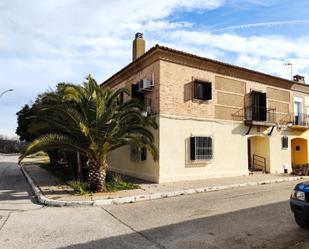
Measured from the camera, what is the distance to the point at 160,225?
7.74m

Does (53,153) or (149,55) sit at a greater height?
(149,55)

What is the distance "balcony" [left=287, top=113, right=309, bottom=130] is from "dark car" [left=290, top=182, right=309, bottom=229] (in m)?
14.9

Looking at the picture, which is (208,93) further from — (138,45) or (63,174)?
(63,174)

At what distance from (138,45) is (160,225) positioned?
14.3 meters

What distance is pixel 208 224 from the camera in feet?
25.4

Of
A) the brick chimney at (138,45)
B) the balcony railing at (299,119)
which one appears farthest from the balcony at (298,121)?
the brick chimney at (138,45)

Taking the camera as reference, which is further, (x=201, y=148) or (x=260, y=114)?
(x=260, y=114)

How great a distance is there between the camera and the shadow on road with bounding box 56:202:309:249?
20.3 feet

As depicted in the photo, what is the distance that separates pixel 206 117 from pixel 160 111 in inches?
111

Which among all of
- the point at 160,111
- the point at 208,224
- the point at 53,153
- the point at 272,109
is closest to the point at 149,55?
the point at 160,111

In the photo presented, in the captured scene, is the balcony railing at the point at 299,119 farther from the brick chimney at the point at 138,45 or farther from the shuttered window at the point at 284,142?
the brick chimney at the point at 138,45

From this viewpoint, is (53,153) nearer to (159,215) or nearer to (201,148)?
(201,148)

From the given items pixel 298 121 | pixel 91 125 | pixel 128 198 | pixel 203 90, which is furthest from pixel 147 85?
pixel 298 121

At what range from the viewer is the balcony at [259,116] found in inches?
719
